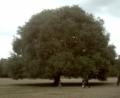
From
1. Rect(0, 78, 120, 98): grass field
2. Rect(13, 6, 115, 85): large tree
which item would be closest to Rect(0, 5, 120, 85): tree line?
Rect(13, 6, 115, 85): large tree

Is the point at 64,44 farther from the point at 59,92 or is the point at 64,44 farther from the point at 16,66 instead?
the point at 59,92

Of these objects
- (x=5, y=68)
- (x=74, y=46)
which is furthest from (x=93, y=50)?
(x=5, y=68)

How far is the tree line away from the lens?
56.2 m

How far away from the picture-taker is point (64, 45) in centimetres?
5747

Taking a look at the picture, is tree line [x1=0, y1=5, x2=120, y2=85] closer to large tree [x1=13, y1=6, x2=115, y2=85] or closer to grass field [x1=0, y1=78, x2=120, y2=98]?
large tree [x1=13, y1=6, x2=115, y2=85]

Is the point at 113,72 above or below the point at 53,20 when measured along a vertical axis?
below

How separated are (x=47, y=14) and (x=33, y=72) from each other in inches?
361

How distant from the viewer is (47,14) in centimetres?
6025

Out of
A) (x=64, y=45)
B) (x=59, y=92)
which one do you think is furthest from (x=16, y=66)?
(x=59, y=92)

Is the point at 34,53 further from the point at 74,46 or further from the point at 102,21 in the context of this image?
the point at 102,21

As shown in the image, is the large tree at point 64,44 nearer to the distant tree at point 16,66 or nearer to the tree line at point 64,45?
the tree line at point 64,45

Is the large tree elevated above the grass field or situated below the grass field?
above

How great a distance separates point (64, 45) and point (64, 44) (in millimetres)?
159

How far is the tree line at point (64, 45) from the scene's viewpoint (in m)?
56.2
